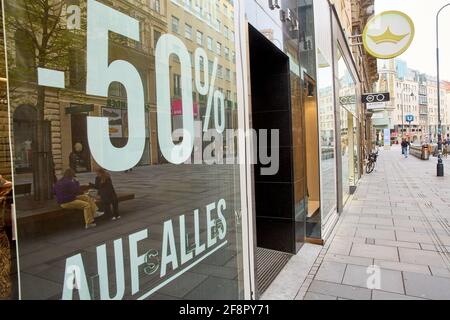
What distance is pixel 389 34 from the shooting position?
9.77m

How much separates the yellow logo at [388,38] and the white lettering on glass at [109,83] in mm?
9678

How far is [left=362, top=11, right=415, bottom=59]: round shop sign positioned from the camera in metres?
9.41

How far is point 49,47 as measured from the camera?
58.5 inches

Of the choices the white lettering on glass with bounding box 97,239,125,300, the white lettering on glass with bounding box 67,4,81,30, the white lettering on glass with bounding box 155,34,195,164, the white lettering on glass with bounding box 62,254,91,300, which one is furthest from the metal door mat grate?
the white lettering on glass with bounding box 67,4,81,30

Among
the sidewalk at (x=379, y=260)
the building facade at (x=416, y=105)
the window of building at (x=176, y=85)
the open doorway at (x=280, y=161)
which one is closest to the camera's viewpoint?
the window of building at (x=176, y=85)

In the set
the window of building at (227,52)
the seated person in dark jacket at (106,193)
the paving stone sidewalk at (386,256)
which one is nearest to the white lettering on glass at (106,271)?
the seated person in dark jacket at (106,193)

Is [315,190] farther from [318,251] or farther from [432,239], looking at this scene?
[432,239]

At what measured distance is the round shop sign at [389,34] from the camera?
30.9 ft

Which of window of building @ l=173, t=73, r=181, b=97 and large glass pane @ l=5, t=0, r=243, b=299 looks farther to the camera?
window of building @ l=173, t=73, r=181, b=97

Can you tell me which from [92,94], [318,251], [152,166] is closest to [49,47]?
[92,94]

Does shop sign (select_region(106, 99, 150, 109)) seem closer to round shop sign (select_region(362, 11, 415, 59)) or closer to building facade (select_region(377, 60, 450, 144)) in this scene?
round shop sign (select_region(362, 11, 415, 59))

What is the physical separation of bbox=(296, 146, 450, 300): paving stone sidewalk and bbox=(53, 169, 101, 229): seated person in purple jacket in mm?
3000

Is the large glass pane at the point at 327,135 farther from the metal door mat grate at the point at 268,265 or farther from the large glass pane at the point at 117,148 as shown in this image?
the large glass pane at the point at 117,148
